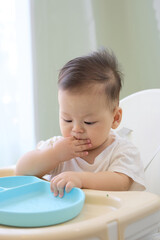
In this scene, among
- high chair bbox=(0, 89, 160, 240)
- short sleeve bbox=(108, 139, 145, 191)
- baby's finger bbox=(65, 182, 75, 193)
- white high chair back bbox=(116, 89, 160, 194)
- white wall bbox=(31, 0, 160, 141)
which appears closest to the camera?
high chair bbox=(0, 89, 160, 240)

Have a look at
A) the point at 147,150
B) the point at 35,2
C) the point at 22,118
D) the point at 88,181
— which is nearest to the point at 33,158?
the point at 88,181

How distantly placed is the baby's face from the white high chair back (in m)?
0.17

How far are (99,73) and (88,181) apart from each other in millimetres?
263

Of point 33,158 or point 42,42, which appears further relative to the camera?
point 42,42

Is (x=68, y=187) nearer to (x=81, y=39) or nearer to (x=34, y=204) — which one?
(x=34, y=204)

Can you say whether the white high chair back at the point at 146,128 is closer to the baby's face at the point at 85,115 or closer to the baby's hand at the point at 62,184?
the baby's face at the point at 85,115

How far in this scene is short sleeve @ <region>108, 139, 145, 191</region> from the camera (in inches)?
26.8

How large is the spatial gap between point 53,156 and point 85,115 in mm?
129

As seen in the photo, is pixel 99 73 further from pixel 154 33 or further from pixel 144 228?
pixel 154 33

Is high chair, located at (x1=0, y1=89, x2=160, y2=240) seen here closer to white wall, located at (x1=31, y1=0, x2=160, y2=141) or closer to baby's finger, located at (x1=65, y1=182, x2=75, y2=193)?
baby's finger, located at (x1=65, y1=182, x2=75, y2=193)

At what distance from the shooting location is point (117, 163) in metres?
0.70

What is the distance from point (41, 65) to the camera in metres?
1.55

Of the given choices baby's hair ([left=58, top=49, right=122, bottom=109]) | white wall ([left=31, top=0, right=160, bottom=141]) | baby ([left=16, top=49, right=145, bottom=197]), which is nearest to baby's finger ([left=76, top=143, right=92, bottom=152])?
baby ([left=16, top=49, right=145, bottom=197])

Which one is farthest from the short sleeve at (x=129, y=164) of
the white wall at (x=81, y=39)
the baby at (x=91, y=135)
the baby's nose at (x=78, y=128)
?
the white wall at (x=81, y=39)
